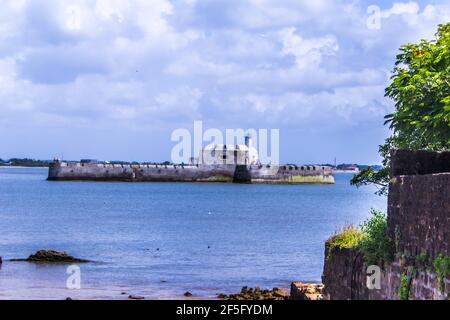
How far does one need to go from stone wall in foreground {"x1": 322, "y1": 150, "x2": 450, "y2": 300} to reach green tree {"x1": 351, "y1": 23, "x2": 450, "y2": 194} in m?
4.42

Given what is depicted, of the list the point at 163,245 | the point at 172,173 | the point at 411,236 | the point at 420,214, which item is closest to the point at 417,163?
the point at 411,236

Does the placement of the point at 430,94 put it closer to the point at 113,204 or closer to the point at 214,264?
the point at 214,264

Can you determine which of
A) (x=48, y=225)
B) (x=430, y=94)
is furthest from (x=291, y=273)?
(x=48, y=225)

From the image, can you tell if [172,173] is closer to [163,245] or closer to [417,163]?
[163,245]

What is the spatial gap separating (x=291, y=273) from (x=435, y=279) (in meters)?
28.7

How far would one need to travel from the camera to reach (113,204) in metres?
110

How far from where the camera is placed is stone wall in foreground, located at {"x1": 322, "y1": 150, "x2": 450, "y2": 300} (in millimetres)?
13602

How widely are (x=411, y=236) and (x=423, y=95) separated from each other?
9350 mm

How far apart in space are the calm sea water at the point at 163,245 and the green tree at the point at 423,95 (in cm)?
1146

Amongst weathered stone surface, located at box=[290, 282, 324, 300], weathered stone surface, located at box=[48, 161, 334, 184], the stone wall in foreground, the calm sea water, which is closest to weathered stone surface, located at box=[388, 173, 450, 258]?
the stone wall in foreground

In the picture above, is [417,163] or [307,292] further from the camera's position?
[307,292]

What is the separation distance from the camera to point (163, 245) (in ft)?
187

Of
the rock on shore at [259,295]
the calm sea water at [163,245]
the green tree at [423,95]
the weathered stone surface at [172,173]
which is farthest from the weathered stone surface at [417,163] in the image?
the weathered stone surface at [172,173]

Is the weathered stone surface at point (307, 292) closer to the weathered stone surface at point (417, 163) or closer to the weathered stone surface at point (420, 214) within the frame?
the weathered stone surface at point (417, 163)
